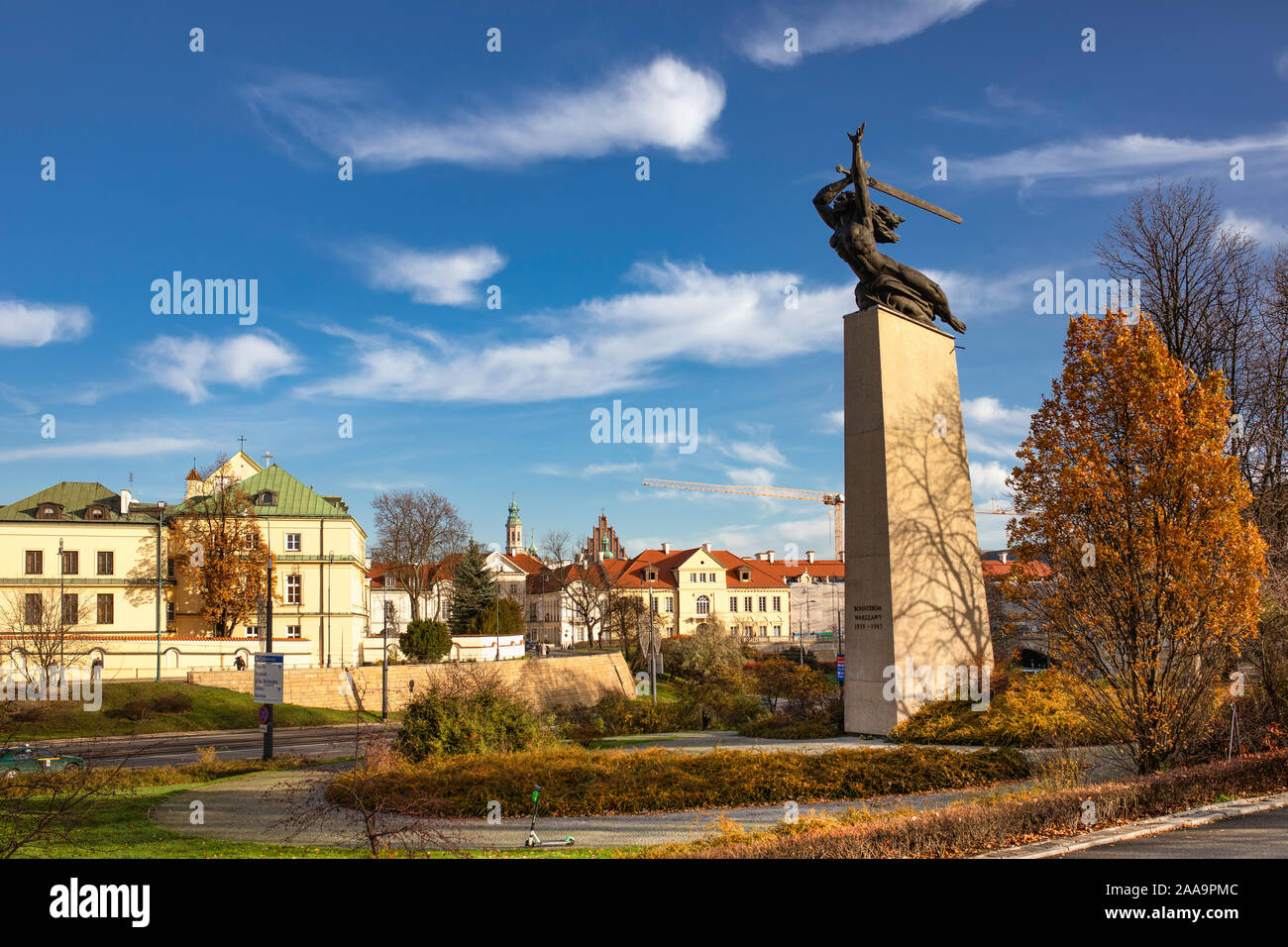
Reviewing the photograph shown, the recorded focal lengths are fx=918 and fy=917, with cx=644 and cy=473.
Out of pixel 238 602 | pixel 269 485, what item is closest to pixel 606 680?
pixel 238 602

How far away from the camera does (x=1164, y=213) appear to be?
1089 inches

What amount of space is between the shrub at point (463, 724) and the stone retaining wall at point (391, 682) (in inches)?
897

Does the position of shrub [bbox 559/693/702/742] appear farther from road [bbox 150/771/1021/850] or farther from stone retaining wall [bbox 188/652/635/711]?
stone retaining wall [bbox 188/652/635/711]

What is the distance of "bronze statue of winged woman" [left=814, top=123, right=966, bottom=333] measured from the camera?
64.9 feet

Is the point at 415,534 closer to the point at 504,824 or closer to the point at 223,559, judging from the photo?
the point at 223,559

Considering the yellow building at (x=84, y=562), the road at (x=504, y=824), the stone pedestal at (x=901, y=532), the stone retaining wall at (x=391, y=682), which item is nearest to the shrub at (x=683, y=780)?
the road at (x=504, y=824)

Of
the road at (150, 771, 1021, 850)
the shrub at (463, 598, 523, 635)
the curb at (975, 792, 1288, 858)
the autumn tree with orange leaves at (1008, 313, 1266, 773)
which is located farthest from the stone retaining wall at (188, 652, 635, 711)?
the curb at (975, 792, 1288, 858)

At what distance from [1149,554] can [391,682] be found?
119 feet

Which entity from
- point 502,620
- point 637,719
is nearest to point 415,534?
point 502,620

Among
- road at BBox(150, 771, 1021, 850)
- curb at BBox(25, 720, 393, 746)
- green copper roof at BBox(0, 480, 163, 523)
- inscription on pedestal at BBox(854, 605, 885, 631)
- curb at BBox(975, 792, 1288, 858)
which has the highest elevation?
green copper roof at BBox(0, 480, 163, 523)

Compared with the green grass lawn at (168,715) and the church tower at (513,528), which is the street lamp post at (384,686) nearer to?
the green grass lawn at (168,715)

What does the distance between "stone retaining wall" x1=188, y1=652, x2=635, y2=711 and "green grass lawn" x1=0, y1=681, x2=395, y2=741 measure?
78 centimetres
